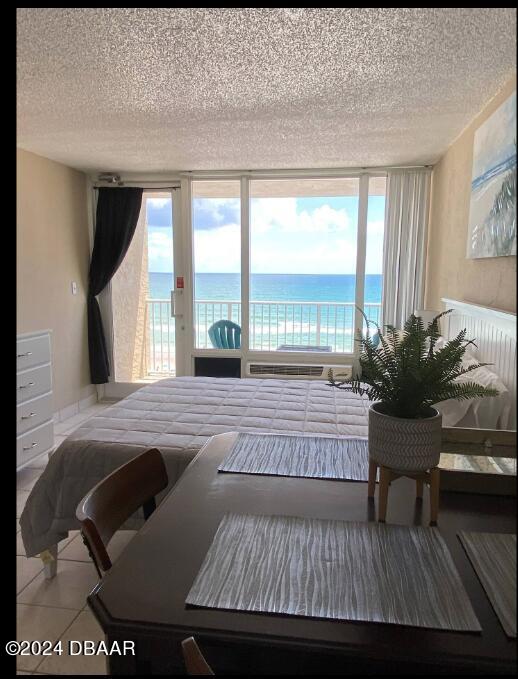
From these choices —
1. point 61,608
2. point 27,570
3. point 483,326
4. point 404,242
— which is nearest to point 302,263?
point 404,242

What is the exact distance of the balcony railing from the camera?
249 inches

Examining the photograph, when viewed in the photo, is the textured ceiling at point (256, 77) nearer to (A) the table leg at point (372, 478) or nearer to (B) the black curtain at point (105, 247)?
(B) the black curtain at point (105, 247)

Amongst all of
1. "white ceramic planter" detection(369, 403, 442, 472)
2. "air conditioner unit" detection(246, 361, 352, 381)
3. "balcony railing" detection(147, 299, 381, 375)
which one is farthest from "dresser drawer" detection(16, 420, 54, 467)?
"white ceramic planter" detection(369, 403, 442, 472)

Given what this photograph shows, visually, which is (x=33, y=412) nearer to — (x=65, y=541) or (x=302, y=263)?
(x=65, y=541)

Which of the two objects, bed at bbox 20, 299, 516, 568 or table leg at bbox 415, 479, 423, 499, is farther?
bed at bbox 20, 299, 516, 568

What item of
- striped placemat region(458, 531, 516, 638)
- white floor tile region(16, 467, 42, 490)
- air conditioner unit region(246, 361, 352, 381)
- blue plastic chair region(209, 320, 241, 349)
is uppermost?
blue plastic chair region(209, 320, 241, 349)

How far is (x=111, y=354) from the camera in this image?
5.31 m

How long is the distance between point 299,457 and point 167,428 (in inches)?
41.7

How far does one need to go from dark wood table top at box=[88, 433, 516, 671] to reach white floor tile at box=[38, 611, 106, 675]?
0.84 metres

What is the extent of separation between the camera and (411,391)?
1.18m

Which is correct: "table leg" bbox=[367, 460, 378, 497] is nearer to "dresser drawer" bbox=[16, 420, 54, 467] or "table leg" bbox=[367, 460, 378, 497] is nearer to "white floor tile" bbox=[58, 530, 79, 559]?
"white floor tile" bbox=[58, 530, 79, 559]

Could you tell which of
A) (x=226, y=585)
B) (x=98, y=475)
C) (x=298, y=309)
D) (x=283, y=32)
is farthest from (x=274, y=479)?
(x=298, y=309)

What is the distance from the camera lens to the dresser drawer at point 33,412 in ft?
10.7

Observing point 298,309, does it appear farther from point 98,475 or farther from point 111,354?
point 98,475
